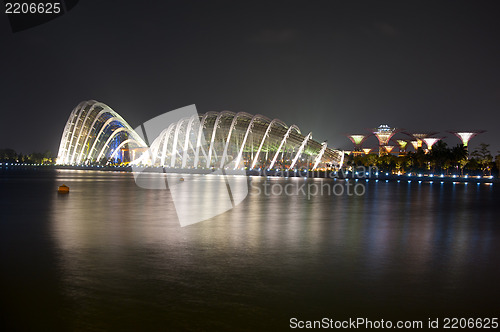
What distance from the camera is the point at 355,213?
22.8 metres

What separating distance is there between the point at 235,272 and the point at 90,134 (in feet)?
375

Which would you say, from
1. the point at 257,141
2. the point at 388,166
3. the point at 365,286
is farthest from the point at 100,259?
the point at 388,166

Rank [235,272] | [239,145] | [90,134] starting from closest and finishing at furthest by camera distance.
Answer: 1. [235,272]
2. [239,145]
3. [90,134]

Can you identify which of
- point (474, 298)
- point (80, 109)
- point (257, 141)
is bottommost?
point (474, 298)

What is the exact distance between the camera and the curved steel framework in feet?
298

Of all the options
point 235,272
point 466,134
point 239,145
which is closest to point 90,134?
point 239,145

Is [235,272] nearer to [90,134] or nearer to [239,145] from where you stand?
[239,145]

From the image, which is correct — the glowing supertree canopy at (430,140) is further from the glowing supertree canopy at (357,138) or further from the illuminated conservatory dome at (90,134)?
the illuminated conservatory dome at (90,134)

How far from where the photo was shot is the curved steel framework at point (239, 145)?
90938mm

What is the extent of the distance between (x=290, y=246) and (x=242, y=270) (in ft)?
11.1

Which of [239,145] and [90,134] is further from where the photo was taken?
[90,134]

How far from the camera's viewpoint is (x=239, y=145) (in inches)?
3812

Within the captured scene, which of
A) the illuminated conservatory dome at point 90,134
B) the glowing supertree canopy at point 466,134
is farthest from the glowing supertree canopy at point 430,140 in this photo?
the illuminated conservatory dome at point 90,134

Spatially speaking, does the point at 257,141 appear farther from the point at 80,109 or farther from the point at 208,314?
the point at 208,314
